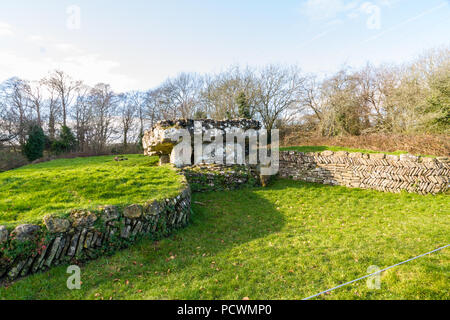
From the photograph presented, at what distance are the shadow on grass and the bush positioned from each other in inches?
1031

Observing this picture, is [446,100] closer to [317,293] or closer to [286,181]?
[286,181]

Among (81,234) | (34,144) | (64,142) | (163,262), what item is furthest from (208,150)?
(64,142)

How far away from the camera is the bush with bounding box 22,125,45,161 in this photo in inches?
918

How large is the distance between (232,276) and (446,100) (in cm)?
1563

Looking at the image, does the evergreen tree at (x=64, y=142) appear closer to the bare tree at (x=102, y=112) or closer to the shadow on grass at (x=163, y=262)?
the bare tree at (x=102, y=112)

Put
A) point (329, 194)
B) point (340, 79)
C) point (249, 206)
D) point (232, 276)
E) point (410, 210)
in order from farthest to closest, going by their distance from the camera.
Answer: point (340, 79), point (329, 194), point (249, 206), point (410, 210), point (232, 276)

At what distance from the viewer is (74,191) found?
603 centimetres

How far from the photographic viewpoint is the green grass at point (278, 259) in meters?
3.35

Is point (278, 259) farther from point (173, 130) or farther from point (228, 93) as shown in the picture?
point (228, 93)

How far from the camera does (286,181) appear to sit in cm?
1153

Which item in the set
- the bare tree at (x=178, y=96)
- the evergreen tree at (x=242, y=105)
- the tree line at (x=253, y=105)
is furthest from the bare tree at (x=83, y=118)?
the evergreen tree at (x=242, y=105)

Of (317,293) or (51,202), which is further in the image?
(51,202)

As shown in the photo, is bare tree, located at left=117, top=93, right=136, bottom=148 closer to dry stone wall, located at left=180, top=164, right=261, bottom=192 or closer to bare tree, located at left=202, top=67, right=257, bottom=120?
bare tree, located at left=202, top=67, right=257, bottom=120
